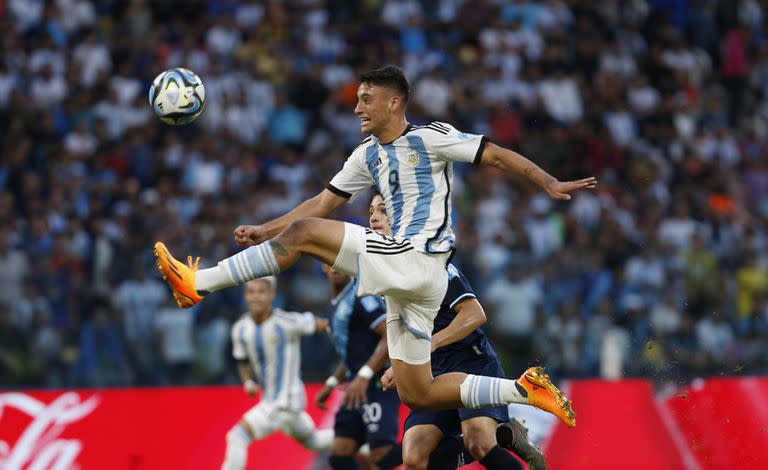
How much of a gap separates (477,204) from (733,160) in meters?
4.35

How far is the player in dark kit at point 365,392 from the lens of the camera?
934 centimetres

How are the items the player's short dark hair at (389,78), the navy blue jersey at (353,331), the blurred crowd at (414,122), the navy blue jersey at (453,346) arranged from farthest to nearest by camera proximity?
1. the blurred crowd at (414,122)
2. the navy blue jersey at (353,331)
3. the navy blue jersey at (453,346)
4. the player's short dark hair at (389,78)

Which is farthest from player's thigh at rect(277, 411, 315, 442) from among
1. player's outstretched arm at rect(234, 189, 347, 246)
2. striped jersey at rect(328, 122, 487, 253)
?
striped jersey at rect(328, 122, 487, 253)

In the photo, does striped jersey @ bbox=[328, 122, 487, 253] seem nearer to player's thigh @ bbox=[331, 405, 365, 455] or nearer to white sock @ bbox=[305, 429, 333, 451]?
player's thigh @ bbox=[331, 405, 365, 455]

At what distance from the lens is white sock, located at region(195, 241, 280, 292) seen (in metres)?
6.62

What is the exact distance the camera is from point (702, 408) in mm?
11266

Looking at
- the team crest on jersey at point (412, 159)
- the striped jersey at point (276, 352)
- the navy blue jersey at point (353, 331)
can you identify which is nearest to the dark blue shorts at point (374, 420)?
the navy blue jersey at point (353, 331)

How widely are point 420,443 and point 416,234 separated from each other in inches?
59.4

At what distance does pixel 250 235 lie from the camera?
23.7 feet

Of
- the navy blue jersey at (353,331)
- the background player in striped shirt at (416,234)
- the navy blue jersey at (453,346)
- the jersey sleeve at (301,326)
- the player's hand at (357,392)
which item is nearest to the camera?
the background player in striped shirt at (416,234)

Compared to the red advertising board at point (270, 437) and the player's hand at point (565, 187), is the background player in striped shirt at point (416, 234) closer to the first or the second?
the player's hand at point (565, 187)

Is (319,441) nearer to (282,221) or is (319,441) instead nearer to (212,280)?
(282,221)

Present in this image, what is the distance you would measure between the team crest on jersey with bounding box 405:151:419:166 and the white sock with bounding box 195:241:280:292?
1109 millimetres

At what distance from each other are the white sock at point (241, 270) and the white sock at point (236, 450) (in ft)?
12.6
